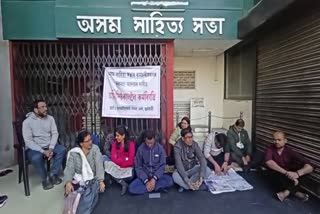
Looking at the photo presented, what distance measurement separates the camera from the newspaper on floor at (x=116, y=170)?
11.9 feet

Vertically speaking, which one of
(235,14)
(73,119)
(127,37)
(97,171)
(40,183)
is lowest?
(40,183)

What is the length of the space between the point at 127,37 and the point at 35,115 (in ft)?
6.05

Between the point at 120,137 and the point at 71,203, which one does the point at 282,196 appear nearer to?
the point at 120,137

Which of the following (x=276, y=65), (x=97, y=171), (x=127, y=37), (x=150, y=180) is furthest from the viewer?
(x=127, y=37)

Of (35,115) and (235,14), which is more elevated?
(235,14)

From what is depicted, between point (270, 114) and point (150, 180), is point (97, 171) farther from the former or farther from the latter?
point (270, 114)

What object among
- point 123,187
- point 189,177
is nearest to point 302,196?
point 189,177

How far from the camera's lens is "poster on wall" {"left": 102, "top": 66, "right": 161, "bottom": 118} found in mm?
4695

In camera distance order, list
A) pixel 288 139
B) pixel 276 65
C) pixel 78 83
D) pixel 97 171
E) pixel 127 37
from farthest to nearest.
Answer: pixel 78 83 → pixel 127 37 → pixel 276 65 → pixel 288 139 → pixel 97 171

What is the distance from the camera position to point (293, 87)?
12.2 feet

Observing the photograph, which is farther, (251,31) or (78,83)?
(78,83)

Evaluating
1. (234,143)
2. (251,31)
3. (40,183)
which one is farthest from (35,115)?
(251,31)

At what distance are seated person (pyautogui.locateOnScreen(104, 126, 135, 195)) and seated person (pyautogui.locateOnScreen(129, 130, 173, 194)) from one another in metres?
0.16

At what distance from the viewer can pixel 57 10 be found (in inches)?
174
